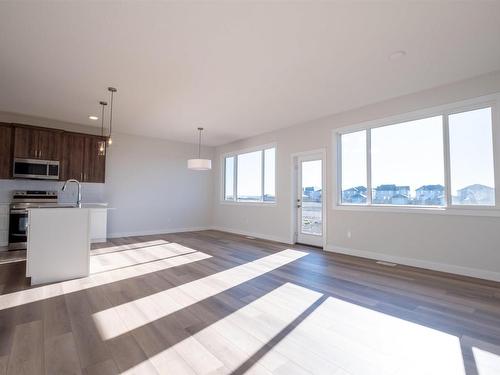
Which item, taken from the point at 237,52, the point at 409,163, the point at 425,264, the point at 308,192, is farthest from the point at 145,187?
the point at 425,264

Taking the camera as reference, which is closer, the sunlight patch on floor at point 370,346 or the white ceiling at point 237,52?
the sunlight patch on floor at point 370,346

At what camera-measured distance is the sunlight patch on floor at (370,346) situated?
169cm

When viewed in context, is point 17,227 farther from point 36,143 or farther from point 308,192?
point 308,192

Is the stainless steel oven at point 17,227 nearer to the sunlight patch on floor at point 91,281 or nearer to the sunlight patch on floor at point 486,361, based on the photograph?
the sunlight patch on floor at point 91,281

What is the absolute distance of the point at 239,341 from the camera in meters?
1.96

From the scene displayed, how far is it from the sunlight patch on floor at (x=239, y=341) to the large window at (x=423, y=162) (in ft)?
9.01

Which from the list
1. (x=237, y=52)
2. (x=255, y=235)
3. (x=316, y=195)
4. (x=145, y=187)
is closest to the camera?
(x=237, y=52)

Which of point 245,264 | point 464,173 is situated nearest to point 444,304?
point 464,173

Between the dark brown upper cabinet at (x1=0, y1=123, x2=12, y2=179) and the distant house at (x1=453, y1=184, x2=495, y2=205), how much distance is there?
8262mm

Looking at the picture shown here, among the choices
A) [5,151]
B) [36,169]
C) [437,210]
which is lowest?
[437,210]

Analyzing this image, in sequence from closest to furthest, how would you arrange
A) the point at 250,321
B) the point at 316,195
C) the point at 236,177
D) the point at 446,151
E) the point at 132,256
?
the point at 250,321 < the point at 446,151 < the point at 132,256 < the point at 316,195 < the point at 236,177

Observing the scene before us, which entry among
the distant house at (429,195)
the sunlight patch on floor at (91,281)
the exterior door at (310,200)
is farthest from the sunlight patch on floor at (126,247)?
the distant house at (429,195)

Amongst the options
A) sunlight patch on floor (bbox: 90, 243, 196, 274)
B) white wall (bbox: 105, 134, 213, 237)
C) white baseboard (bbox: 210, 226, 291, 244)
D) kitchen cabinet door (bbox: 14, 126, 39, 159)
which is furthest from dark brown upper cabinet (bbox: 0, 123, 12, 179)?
white baseboard (bbox: 210, 226, 291, 244)

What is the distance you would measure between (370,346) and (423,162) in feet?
11.1
